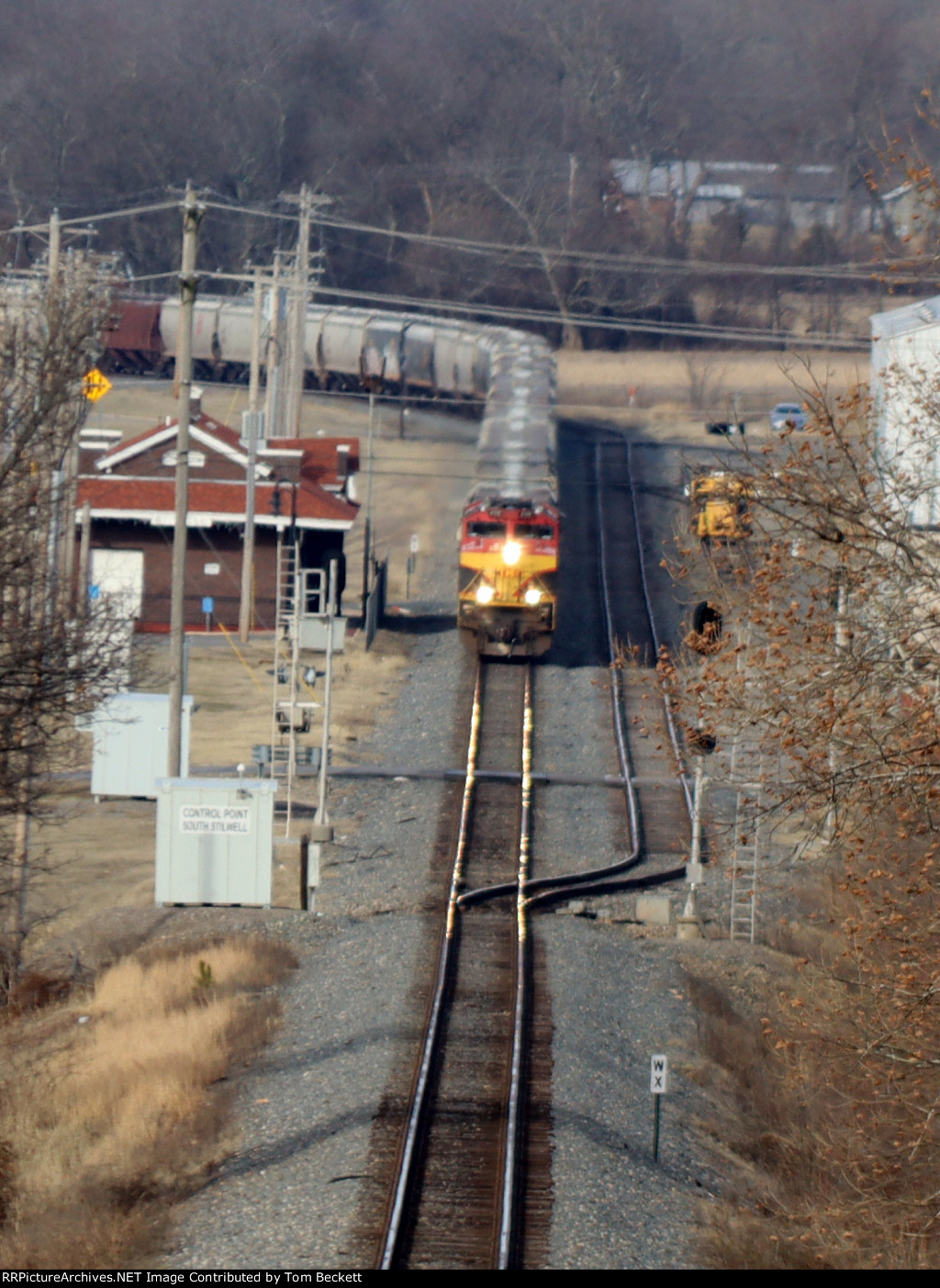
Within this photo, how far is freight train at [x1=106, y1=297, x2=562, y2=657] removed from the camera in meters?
31.1

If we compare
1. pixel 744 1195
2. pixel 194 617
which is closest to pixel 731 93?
pixel 194 617

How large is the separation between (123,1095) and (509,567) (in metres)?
17.8

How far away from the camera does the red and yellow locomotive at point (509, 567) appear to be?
30.9 meters

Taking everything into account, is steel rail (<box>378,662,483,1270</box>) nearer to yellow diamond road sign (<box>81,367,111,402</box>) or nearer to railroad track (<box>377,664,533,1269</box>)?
railroad track (<box>377,664,533,1269</box>)

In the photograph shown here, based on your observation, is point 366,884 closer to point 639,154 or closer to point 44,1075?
point 44,1075

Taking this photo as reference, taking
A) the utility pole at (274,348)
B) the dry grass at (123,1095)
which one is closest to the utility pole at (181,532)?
the dry grass at (123,1095)

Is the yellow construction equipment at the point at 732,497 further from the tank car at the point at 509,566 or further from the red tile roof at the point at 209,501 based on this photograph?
the red tile roof at the point at 209,501

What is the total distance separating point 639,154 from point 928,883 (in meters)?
104

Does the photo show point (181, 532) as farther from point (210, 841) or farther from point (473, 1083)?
point (473, 1083)

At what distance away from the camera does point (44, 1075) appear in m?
15.5

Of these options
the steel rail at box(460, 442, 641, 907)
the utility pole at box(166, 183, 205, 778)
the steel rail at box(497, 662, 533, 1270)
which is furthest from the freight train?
the utility pole at box(166, 183, 205, 778)

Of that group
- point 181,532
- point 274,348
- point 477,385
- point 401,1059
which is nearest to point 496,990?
point 401,1059

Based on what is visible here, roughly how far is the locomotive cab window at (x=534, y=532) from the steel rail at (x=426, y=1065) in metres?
6.93

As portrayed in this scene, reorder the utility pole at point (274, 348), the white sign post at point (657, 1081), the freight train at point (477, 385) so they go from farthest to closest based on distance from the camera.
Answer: the utility pole at point (274, 348), the freight train at point (477, 385), the white sign post at point (657, 1081)
